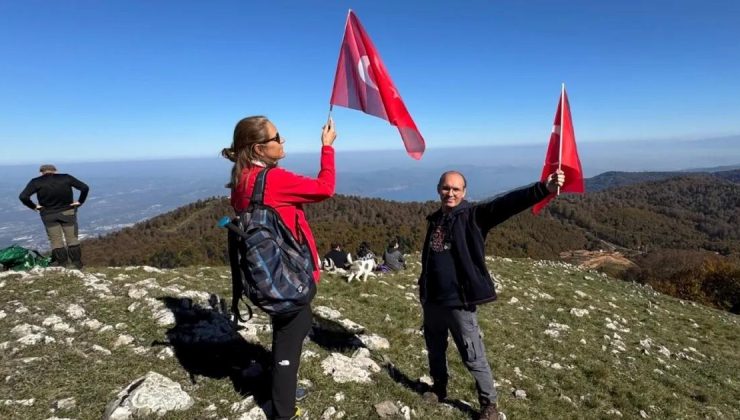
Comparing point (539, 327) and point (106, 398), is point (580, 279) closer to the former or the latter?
point (539, 327)

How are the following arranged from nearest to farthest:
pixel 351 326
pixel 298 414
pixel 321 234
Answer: pixel 298 414 → pixel 351 326 → pixel 321 234

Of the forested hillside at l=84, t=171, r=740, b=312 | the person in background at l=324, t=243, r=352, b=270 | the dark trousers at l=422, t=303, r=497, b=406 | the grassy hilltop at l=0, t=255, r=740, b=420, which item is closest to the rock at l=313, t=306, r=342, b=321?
the grassy hilltop at l=0, t=255, r=740, b=420

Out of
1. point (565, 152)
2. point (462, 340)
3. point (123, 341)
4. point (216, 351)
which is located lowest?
point (216, 351)

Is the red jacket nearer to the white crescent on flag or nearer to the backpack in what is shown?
the backpack

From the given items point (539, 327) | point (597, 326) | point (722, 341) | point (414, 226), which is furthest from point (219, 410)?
point (414, 226)

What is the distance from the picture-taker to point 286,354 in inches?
151

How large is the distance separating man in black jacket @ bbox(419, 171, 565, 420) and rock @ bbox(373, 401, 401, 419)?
109 cm

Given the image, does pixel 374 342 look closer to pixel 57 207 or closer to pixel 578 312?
pixel 578 312

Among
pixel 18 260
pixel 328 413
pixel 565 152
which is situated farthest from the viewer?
pixel 18 260

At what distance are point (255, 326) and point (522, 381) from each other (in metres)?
4.89

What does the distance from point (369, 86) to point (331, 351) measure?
435 cm

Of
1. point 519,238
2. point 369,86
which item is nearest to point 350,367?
point 369,86

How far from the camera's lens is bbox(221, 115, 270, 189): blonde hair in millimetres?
3572

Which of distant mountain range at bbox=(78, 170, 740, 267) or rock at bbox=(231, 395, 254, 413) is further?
distant mountain range at bbox=(78, 170, 740, 267)
